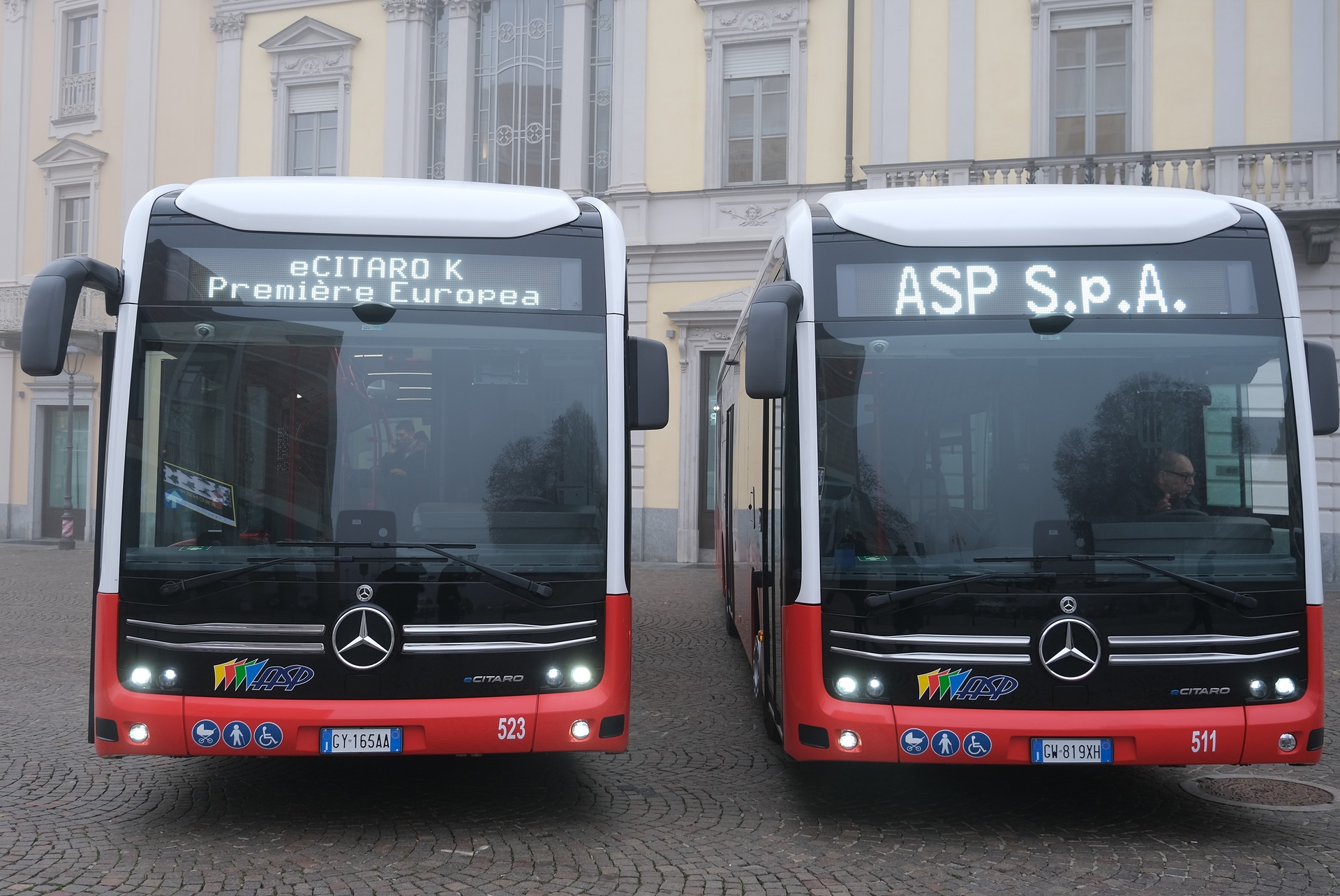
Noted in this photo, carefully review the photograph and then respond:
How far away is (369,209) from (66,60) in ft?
80.2

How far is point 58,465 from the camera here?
25719 mm

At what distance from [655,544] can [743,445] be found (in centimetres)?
1236

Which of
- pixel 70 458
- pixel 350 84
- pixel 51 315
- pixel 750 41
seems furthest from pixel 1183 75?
pixel 70 458

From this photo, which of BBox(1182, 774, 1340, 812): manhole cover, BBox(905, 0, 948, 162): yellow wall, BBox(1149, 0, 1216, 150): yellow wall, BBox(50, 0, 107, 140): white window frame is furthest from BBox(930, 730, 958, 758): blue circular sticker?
BBox(50, 0, 107, 140): white window frame

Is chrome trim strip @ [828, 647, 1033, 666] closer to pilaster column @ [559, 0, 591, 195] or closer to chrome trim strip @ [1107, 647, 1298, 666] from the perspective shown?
chrome trim strip @ [1107, 647, 1298, 666]

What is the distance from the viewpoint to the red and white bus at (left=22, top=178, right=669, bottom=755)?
505 cm

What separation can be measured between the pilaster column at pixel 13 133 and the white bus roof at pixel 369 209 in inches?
932

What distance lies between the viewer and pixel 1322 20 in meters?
16.9

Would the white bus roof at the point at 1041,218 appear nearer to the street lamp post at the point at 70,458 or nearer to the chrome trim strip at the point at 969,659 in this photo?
the chrome trim strip at the point at 969,659

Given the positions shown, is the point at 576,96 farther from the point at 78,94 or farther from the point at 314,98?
the point at 78,94

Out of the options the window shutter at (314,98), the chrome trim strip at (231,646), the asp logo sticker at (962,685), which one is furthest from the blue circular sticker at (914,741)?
the window shutter at (314,98)

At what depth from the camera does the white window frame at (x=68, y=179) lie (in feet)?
83.4

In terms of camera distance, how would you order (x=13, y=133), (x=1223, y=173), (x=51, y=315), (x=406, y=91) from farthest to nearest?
1. (x=13, y=133)
2. (x=406, y=91)
3. (x=1223, y=173)
4. (x=51, y=315)

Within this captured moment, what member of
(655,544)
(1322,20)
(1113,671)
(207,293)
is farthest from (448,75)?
(1113,671)
